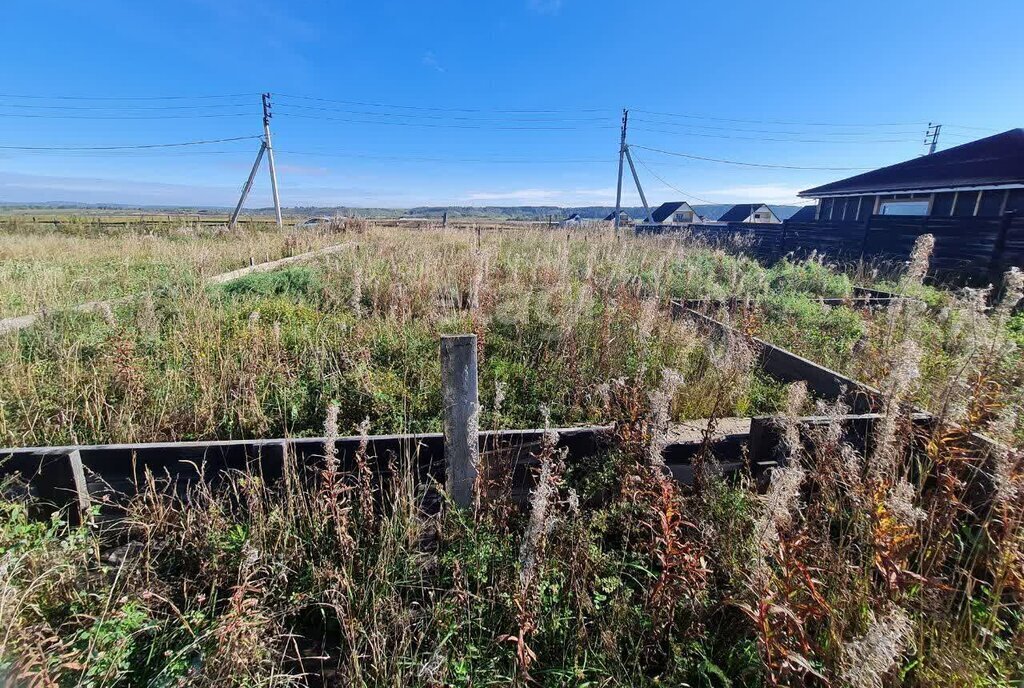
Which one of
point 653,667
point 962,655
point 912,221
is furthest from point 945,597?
point 912,221

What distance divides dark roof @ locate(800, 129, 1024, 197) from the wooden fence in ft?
16.2

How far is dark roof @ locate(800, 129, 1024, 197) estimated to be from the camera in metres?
14.9

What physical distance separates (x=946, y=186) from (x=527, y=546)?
21573mm

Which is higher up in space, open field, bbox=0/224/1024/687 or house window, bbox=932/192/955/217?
house window, bbox=932/192/955/217

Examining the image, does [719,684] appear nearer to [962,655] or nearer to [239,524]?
[962,655]

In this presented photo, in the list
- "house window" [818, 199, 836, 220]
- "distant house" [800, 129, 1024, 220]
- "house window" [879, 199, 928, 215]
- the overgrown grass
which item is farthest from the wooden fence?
the overgrown grass

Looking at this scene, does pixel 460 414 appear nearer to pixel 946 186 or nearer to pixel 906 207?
pixel 946 186

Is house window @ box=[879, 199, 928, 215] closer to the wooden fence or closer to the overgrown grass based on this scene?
the wooden fence

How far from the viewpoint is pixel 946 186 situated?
1577 cm

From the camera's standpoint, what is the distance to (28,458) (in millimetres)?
2336

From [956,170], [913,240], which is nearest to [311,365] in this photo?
[913,240]

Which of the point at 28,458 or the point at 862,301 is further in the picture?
the point at 862,301

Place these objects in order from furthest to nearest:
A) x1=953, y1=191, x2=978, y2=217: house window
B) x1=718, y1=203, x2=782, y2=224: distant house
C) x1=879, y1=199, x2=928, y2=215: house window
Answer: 1. x1=718, y1=203, x2=782, y2=224: distant house
2. x1=879, y1=199, x2=928, y2=215: house window
3. x1=953, y1=191, x2=978, y2=217: house window

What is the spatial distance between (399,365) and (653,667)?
299cm
